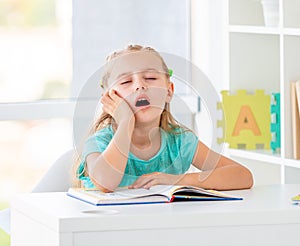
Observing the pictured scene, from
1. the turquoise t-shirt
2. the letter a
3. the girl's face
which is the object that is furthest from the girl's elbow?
the letter a

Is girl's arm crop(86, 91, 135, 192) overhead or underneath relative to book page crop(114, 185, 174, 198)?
overhead

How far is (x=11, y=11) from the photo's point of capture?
2848 millimetres

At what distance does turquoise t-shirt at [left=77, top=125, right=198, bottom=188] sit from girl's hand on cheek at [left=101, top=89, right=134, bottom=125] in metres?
0.07

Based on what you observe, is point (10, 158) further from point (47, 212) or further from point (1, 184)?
point (47, 212)

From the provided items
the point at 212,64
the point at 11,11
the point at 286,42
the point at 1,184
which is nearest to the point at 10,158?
the point at 1,184

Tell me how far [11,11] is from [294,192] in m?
1.59

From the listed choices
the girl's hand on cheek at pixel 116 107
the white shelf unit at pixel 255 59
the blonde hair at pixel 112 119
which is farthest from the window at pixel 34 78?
the girl's hand on cheek at pixel 116 107

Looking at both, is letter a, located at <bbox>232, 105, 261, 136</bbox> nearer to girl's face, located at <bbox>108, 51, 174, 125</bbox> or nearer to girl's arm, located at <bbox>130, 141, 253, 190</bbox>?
girl's arm, located at <bbox>130, 141, 253, 190</bbox>

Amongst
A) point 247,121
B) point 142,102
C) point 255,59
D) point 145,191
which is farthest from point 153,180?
point 255,59

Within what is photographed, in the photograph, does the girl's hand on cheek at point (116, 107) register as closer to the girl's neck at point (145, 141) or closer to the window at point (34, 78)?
the girl's neck at point (145, 141)

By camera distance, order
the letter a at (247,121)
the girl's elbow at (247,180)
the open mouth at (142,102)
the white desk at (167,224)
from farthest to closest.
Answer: the letter a at (247,121) → the girl's elbow at (247,180) → the open mouth at (142,102) → the white desk at (167,224)

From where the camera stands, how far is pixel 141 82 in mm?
1515

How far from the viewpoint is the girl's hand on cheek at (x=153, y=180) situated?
61.9 inches

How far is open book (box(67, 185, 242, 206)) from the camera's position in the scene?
56.5 inches
